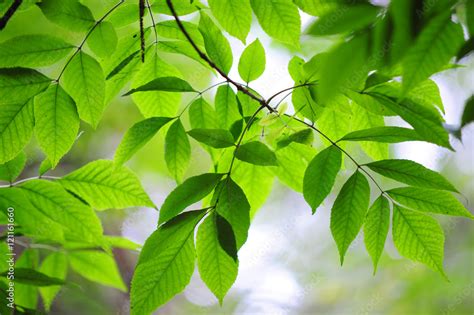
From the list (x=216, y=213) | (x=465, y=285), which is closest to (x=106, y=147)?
(x=465, y=285)

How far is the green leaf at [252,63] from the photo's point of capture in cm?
112

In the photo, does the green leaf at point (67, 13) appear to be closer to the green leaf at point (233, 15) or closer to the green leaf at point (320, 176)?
the green leaf at point (233, 15)

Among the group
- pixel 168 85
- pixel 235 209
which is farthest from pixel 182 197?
pixel 168 85

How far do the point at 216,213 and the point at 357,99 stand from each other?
35 centimetres

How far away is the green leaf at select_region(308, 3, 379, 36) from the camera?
50cm

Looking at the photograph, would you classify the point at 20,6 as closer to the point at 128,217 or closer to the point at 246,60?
the point at 246,60

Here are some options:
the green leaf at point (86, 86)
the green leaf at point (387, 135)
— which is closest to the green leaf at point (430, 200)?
the green leaf at point (387, 135)

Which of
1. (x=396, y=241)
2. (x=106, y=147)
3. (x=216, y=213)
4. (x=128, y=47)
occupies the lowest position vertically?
(x=396, y=241)

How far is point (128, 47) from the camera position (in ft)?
3.71

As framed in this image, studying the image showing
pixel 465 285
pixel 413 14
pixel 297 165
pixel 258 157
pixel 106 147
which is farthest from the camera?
pixel 106 147

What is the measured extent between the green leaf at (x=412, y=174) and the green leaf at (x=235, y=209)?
28 centimetres

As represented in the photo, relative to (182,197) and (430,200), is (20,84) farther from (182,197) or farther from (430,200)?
(430,200)

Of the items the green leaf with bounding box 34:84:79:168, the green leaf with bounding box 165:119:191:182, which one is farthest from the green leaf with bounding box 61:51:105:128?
the green leaf with bounding box 165:119:191:182

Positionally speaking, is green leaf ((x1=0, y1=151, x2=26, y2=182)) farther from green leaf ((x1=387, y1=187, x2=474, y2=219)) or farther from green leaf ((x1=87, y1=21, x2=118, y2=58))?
green leaf ((x1=387, y1=187, x2=474, y2=219))
